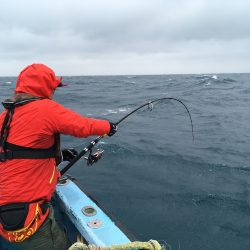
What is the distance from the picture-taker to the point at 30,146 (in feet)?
8.97

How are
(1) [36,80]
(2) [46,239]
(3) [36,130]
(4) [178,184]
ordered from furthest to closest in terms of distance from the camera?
(4) [178,184] → (2) [46,239] → (1) [36,80] → (3) [36,130]

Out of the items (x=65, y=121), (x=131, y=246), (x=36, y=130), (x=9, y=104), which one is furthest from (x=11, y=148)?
(x=131, y=246)

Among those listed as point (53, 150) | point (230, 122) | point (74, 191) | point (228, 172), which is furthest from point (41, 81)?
point (230, 122)

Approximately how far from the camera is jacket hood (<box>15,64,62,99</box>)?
284cm

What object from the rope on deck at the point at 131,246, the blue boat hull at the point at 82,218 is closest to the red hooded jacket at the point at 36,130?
the rope on deck at the point at 131,246

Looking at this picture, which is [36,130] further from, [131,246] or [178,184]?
[178,184]

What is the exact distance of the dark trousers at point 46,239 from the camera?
2986mm

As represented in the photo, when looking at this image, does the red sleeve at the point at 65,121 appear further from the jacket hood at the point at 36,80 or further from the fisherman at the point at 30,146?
the jacket hood at the point at 36,80

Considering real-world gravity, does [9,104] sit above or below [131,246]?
above

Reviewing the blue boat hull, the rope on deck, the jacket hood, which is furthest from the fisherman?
the blue boat hull

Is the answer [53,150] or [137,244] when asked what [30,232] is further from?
[137,244]

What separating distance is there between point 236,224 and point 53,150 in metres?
4.27

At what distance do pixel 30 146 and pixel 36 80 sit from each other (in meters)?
0.63

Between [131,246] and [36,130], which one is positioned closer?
[36,130]
